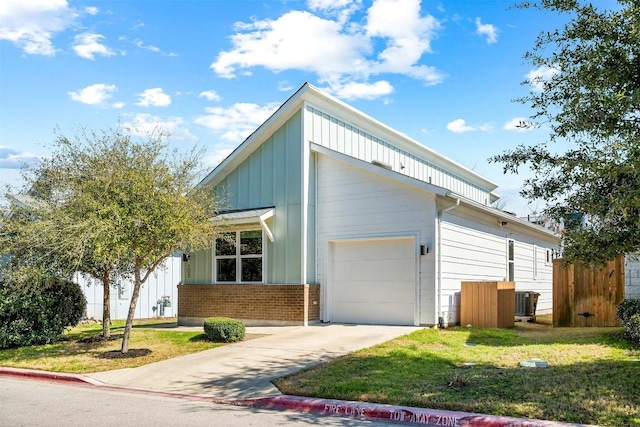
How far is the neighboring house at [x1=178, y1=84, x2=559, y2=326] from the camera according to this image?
15.4m

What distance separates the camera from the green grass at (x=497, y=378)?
24.6 feet

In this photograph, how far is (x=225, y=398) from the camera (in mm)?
9125

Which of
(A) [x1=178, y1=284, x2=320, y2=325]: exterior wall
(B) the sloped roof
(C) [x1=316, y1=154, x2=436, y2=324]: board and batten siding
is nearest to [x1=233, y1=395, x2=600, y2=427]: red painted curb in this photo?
(C) [x1=316, y1=154, x2=436, y2=324]: board and batten siding

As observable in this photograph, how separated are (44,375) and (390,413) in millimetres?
7526

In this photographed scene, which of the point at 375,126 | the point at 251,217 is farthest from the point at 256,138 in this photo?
the point at 375,126

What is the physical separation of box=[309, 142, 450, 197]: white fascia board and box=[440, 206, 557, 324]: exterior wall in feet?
3.67

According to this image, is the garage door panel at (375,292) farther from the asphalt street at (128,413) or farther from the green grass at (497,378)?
the asphalt street at (128,413)

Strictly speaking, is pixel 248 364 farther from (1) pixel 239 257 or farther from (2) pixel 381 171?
(1) pixel 239 257

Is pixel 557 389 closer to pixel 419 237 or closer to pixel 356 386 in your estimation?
pixel 356 386

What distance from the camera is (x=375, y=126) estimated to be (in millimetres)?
20266

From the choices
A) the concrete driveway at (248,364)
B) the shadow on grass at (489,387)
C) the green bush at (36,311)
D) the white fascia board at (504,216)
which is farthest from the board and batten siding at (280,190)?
the shadow on grass at (489,387)

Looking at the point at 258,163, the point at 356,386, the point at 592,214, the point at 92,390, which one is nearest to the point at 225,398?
the point at 356,386

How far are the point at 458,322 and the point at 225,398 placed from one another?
28.4 feet

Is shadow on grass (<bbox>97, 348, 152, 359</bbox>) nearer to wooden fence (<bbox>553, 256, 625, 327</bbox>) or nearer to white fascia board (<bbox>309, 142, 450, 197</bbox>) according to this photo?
white fascia board (<bbox>309, 142, 450, 197</bbox>)
